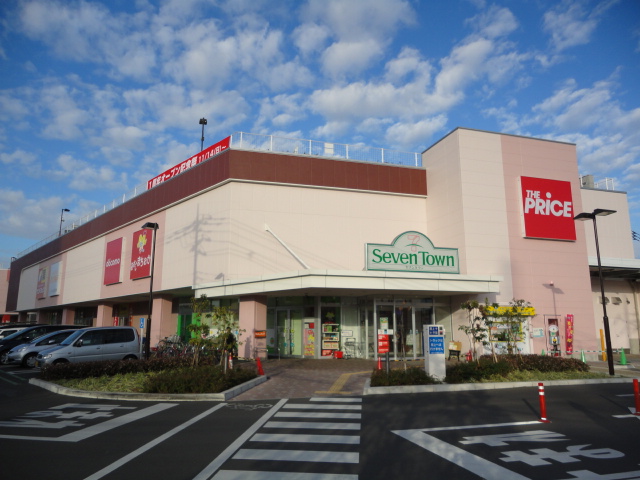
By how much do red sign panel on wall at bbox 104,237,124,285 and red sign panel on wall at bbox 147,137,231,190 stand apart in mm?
5615

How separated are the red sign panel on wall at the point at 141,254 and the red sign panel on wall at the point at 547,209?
2356cm

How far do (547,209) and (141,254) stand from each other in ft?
85.4

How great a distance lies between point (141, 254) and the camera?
32.4 metres

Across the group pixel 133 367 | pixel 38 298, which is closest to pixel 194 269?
pixel 133 367

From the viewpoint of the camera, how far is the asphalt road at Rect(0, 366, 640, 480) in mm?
6473

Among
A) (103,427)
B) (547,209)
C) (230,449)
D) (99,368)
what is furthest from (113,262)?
(230,449)

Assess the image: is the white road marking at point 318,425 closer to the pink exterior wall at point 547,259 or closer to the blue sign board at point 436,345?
the blue sign board at point 436,345

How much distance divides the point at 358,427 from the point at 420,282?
13519 millimetres

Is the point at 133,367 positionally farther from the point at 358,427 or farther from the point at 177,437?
the point at 358,427

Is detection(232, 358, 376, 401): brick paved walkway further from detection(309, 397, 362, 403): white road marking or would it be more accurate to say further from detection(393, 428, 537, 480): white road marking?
detection(393, 428, 537, 480): white road marking

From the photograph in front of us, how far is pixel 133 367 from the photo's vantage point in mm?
16234

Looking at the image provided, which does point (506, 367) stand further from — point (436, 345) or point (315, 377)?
point (315, 377)

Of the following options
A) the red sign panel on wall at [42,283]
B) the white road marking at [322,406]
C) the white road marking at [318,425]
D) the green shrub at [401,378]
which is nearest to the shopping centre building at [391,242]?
the green shrub at [401,378]

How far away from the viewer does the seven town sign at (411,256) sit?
850 inches
